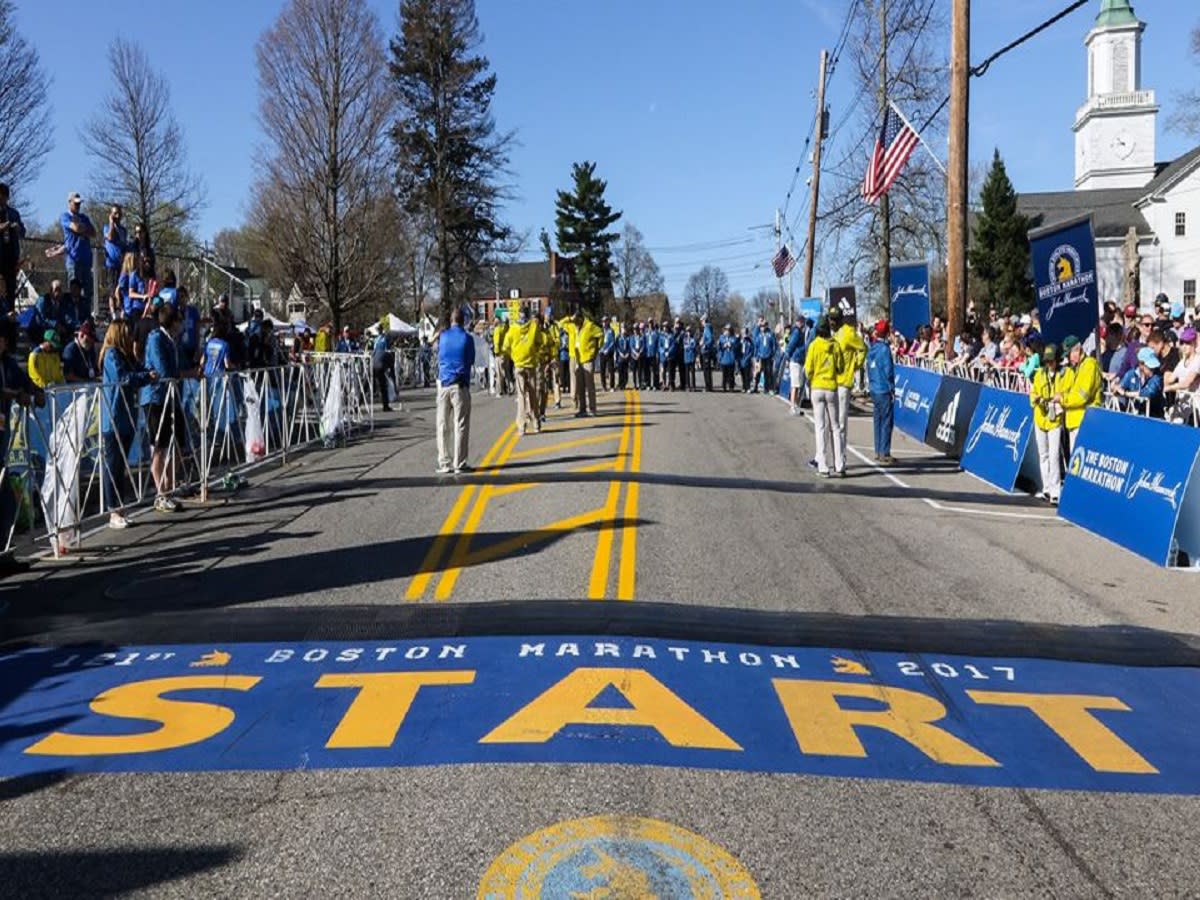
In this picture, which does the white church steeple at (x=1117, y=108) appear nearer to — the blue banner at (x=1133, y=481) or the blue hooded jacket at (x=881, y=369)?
the blue hooded jacket at (x=881, y=369)

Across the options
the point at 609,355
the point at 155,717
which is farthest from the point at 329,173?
the point at 155,717

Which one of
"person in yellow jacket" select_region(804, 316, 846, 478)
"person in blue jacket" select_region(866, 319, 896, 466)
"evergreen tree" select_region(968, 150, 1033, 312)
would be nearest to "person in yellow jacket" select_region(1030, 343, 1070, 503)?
"person in yellow jacket" select_region(804, 316, 846, 478)

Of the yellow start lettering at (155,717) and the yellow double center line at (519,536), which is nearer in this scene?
the yellow start lettering at (155,717)

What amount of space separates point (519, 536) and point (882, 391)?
24.6ft

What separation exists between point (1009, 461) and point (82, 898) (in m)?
12.4

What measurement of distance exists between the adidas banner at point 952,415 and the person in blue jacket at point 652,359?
13.8m

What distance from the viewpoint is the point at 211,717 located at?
18.0 ft

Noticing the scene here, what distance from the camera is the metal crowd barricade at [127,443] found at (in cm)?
916

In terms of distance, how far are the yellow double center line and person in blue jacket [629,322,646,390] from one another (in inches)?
654

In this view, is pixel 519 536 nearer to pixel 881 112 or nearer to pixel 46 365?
pixel 46 365

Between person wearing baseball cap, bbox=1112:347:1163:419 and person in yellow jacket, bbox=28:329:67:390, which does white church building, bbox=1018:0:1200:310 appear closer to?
person wearing baseball cap, bbox=1112:347:1163:419

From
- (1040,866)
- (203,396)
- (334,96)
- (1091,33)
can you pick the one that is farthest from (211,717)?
(1091,33)

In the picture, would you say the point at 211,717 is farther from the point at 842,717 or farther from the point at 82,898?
the point at 842,717

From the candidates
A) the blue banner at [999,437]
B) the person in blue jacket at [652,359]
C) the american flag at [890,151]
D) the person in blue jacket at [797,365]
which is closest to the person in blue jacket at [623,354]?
the person in blue jacket at [652,359]
